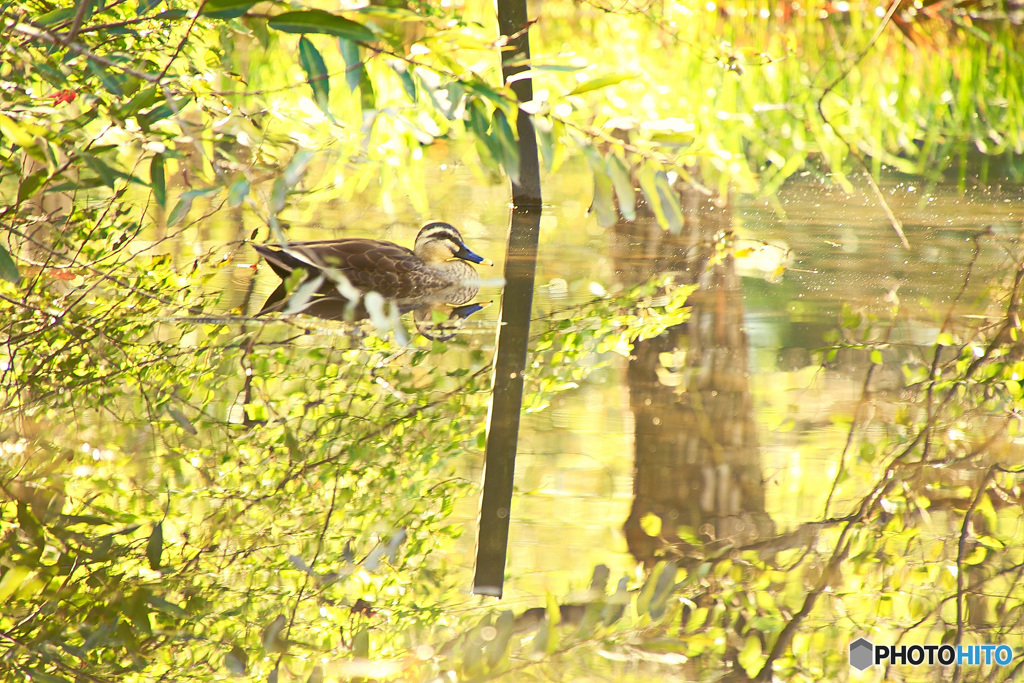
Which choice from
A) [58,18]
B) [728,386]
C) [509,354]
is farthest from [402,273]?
[58,18]

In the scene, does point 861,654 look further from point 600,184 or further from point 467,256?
point 467,256

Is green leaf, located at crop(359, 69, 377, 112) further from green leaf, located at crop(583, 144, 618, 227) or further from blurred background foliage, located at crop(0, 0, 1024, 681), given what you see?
green leaf, located at crop(583, 144, 618, 227)

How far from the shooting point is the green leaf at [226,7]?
5.97ft

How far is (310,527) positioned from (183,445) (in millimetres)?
527

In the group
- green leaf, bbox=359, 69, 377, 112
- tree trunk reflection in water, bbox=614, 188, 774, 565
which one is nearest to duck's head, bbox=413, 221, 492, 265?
tree trunk reflection in water, bbox=614, 188, 774, 565

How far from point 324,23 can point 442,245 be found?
2.51 metres

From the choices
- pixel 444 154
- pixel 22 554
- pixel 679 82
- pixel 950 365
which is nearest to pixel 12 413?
pixel 22 554

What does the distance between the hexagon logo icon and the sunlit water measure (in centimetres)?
41

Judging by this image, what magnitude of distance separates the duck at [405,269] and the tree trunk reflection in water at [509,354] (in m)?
0.20

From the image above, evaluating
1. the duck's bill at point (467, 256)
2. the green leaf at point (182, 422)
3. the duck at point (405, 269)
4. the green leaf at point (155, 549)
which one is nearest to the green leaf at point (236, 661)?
the green leaf at point (155, 549)

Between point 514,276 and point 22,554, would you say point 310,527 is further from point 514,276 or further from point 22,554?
point 514,276

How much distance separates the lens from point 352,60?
1.96 m

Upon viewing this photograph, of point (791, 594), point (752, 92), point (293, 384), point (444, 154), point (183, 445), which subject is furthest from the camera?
point (752, 92)

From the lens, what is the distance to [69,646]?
1.79 metres
